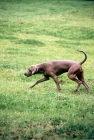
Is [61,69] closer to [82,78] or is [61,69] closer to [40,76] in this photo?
[82,78]

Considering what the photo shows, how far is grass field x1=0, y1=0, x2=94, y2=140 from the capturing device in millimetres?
7309

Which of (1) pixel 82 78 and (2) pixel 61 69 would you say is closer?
(2) pixel 61 69

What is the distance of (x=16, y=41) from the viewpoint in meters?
21.1

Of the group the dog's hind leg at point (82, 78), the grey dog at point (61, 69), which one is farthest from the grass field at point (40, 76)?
the grey dog at point (61, 69)

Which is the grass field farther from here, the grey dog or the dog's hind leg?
the grey dog

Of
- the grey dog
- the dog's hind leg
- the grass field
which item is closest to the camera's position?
the grass field

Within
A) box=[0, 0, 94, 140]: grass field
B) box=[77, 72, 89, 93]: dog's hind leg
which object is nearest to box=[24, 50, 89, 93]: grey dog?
box=[77, 72, 89, 93]: dog's hind leg

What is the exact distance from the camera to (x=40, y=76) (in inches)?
517

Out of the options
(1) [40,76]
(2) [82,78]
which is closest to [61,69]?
(2) [82,78]

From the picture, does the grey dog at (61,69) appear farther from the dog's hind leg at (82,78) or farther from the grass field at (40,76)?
the grass field at (40,76)

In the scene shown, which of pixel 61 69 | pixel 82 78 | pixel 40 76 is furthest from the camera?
pixel 40 76

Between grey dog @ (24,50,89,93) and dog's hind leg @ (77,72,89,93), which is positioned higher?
grey dog @ (24,50,89,93)

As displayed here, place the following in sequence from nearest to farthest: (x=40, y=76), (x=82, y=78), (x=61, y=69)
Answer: (x=61, y=69) → (x=82, y=78) → (x=40, y=76)

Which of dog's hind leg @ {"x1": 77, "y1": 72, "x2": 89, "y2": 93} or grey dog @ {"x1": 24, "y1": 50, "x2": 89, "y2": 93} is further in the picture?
dog's hind leg @ {"x1": 77, "y1": 72, "x2": 89, "y2": 93}
